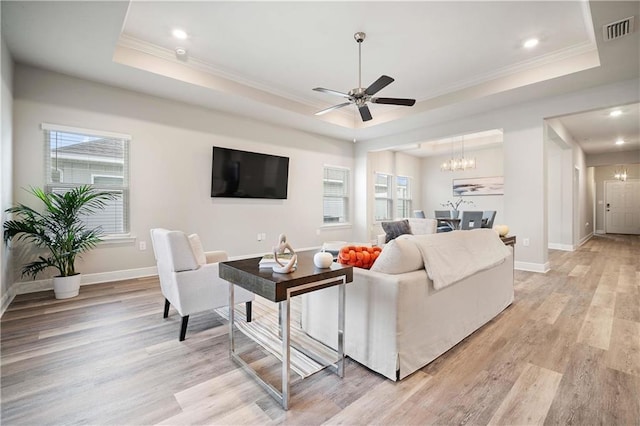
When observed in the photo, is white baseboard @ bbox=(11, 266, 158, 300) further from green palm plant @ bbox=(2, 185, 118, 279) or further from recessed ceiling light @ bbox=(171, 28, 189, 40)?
recessed ceiling light @ bbox=(171, 28, 189, 40)

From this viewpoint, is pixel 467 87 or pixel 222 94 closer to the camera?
pixel 222 94

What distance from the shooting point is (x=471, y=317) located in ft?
8.02

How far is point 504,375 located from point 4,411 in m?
2.85

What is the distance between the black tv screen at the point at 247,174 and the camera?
5027 millimetres

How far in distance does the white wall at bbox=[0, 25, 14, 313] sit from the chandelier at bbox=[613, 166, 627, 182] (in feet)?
50.3

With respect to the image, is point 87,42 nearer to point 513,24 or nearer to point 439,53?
point 439,53

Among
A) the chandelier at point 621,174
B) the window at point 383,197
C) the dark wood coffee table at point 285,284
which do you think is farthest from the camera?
the chandelier at point 621,174

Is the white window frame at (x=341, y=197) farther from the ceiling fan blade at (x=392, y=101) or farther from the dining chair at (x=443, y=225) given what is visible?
the ceiling fan blade at (x=392, y=101)

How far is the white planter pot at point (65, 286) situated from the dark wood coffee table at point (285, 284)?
2663mm

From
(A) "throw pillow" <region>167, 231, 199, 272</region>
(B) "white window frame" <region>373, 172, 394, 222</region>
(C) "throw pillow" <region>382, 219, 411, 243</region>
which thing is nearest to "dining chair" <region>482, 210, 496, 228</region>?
(C) "throw pillow" <region>382, 219, 411, 243</region>

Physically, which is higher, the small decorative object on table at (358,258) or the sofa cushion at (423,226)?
the sofa cushion at (423,226)

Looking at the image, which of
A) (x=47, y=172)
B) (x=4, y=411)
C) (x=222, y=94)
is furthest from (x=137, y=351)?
(x=222, y=94)

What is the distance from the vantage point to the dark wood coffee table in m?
1.49

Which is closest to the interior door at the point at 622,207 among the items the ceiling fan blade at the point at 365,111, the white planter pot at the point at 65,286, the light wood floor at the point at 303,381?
the light wood floor at the point at 303,381
